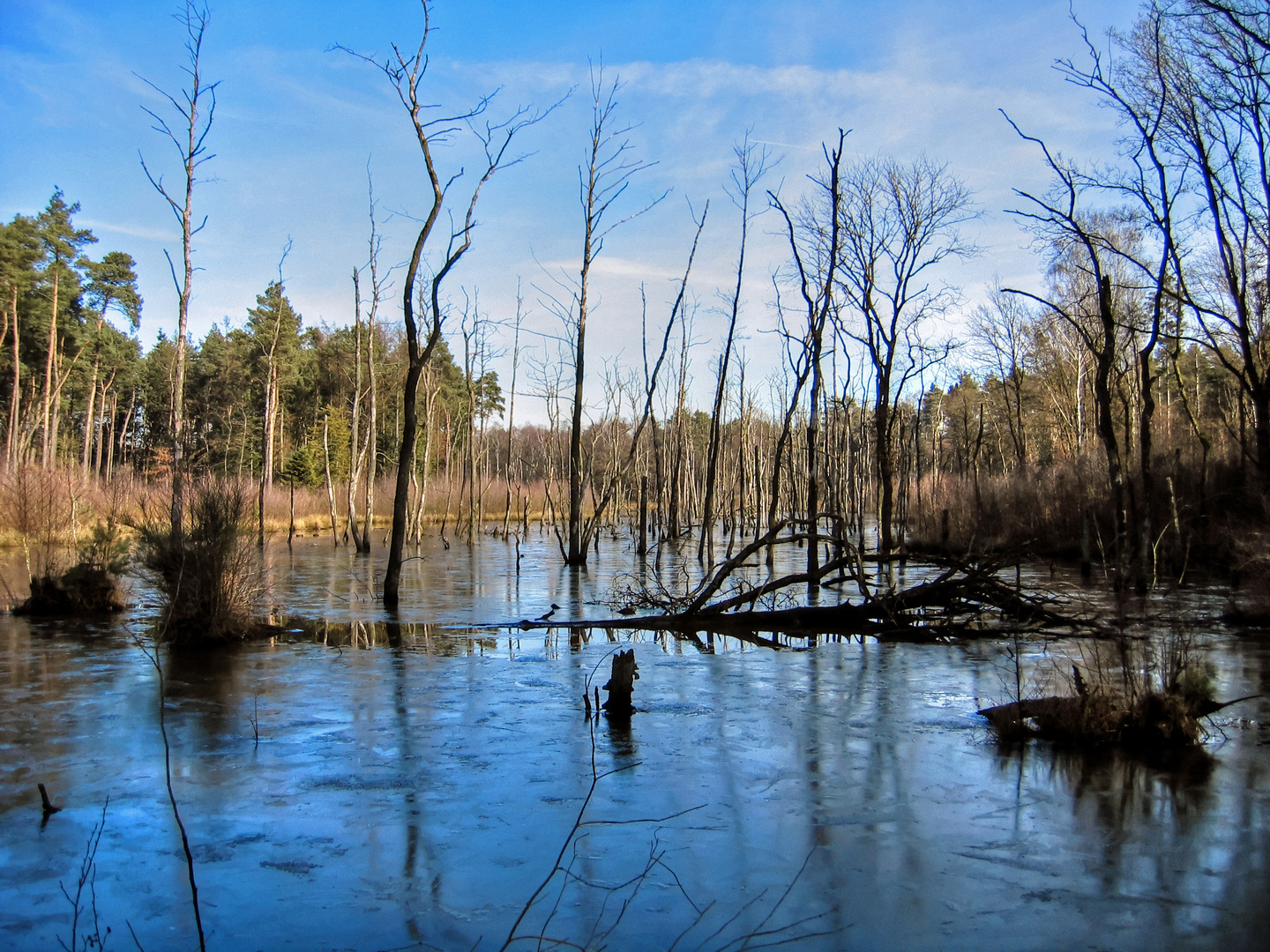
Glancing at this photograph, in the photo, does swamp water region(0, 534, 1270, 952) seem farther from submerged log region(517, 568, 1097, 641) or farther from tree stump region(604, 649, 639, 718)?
submerged log region(517, 568, 1097, 641)

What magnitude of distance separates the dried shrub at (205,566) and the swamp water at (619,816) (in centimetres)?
160

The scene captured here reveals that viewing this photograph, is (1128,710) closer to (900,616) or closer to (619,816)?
(619,816)

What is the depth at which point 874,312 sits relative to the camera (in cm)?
2059

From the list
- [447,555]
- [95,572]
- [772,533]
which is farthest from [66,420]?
[772,533]

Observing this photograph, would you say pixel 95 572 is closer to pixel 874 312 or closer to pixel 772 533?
pixel 772 533

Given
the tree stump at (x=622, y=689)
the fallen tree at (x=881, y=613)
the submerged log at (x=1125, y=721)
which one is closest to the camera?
the submerged log at (x=1125, y=721)

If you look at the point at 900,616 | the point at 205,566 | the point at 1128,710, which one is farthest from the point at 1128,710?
the point at 205,566

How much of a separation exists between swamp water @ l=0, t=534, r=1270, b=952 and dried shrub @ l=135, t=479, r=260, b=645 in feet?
5.26

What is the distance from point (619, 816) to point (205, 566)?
7361mm

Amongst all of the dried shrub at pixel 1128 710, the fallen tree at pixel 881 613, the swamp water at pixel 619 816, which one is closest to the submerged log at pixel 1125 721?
the dried shrub at pixel 1128 710

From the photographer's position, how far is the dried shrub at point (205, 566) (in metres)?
10.3

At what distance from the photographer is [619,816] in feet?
A: 15.6

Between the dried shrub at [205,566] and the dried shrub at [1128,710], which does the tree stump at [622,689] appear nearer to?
the dried shrub at [1128,710]

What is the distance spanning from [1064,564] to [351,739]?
1947 centimetres
